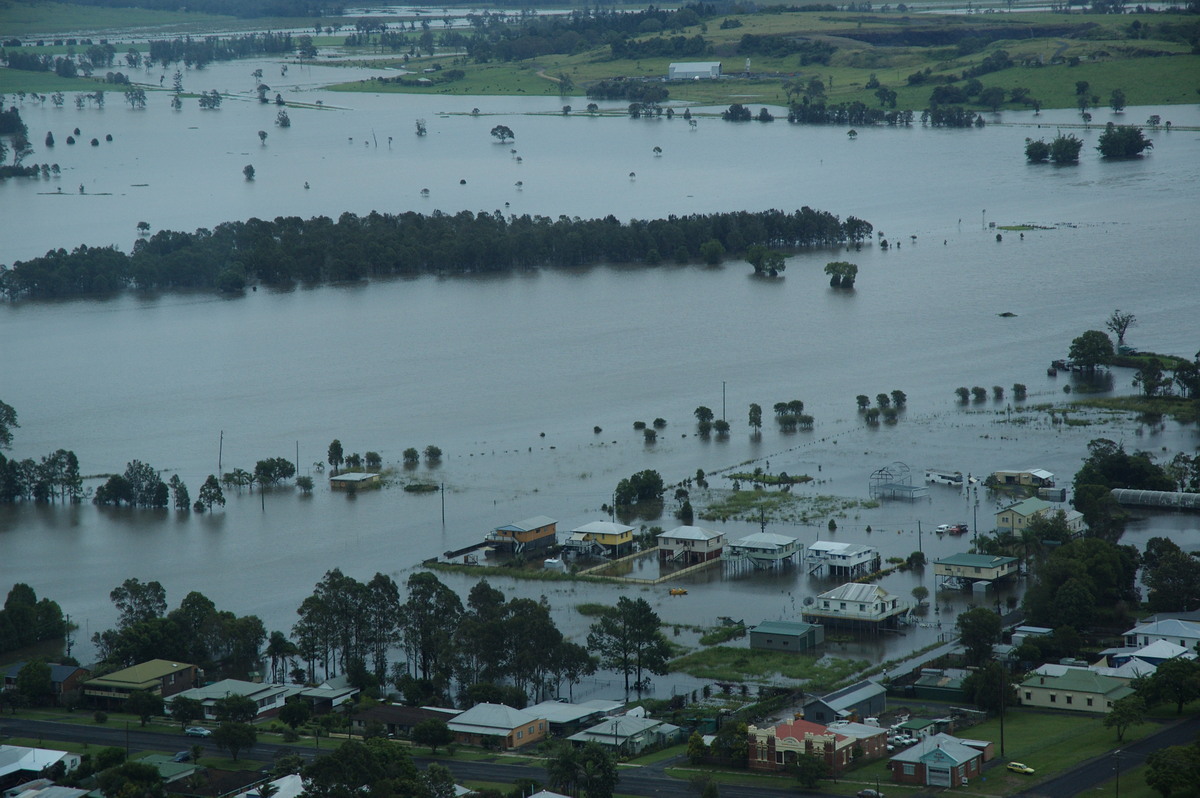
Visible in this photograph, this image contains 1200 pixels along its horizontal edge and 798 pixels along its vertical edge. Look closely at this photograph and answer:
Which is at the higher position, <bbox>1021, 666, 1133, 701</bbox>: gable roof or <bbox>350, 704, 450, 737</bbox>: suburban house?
<bbox>1021, 666, 1133, 701</bbox>: gable roof

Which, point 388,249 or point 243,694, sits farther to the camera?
point 388,249

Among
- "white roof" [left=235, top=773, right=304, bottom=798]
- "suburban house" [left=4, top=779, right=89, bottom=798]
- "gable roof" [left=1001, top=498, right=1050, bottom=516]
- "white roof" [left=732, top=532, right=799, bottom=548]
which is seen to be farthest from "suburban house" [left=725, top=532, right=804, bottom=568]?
"suburban house" [left=4, top=779, right=89, bottom=798]

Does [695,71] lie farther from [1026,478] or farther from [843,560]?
[843,560]

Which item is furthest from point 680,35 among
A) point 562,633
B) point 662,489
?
point 562,633

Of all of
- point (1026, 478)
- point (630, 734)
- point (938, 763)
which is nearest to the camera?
point (938, 763)

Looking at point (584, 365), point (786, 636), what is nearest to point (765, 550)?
point (786, 636)

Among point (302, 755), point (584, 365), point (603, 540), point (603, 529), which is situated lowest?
point (302, 755)

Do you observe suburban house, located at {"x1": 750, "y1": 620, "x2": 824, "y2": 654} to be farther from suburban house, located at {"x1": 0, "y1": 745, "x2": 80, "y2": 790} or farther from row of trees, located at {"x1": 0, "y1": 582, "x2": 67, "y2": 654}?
row of trees, located at {"x1": 0, "y1": 582, "x2": 67, "y2": 654}

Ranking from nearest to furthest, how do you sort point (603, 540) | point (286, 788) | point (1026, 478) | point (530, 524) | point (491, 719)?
point (286, 788) < point (491, 719) < point (603, 540) < point (530, 524) < point (1026, 478)
